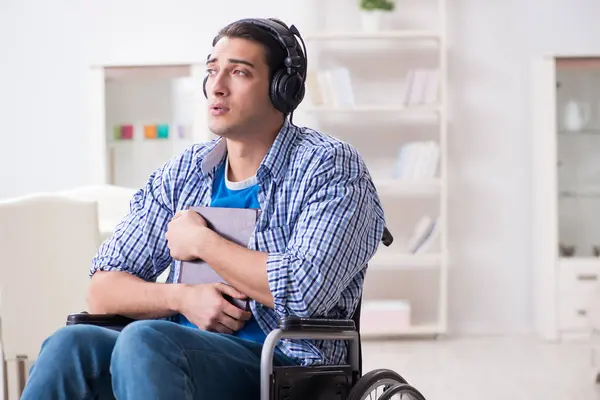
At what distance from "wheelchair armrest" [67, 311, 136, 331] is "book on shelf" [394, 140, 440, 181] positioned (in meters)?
3.78

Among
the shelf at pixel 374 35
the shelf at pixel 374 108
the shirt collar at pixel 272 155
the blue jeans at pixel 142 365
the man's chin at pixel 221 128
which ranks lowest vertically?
the blue jeans at pixel 142 365

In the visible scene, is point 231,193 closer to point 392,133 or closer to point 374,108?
point 374,108

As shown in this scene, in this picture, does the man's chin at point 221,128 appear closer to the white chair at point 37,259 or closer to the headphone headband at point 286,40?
the headphone headband at point 286,40

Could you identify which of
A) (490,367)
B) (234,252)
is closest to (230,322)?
(234,252)

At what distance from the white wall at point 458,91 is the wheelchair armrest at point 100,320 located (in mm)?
4032

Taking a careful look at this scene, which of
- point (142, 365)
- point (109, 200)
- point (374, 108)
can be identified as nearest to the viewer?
point (142, 365)

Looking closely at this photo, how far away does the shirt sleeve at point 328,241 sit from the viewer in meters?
1.74

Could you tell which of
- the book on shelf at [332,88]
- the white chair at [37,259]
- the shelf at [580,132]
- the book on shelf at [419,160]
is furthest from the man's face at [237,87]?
the shelf at [580,132]

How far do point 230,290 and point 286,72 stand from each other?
1.49 ft

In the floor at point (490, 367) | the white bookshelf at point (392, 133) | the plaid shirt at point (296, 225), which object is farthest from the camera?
the white bookshelf at point (392, 133)

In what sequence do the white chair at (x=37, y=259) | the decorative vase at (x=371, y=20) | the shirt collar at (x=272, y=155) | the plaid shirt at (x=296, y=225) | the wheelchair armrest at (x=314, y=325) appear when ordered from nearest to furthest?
the wheelchair armrest at (x=314, y=325)
the plaid shirt at (x=296, y=225)
the shirt collar at (x=272, y=155)
the white chair at (x=37, y=259)
the decorative vase at (x=371, y=20)

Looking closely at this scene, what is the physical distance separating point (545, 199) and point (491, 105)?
2.20 feet

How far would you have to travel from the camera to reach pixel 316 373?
5.65 feet

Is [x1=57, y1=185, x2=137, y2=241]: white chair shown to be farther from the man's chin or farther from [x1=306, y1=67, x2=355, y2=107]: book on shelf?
[x1=306, y1=67, x2=355, y2=107]: book on shelf
